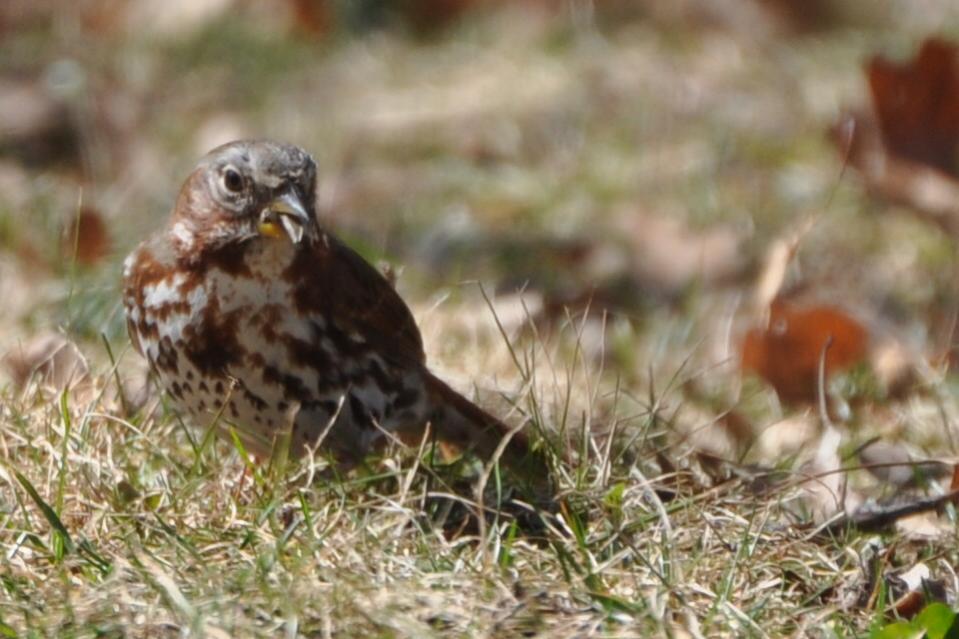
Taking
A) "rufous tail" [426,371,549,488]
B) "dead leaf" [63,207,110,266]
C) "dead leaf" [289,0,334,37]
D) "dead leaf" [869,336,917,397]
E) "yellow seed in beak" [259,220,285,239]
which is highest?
"yellow seed in beak" [259,220,285,239]

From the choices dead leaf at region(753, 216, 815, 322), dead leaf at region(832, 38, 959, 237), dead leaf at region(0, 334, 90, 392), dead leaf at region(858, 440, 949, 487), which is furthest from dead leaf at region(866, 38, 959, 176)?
dead leaf at region(0, 334, 90, 392)

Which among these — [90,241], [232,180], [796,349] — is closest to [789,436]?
[796,349]

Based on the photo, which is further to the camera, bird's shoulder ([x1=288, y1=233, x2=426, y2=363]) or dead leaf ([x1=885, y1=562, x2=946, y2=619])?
bird's shoulder ([x1=288, y1=233, x2=426, y2=363])

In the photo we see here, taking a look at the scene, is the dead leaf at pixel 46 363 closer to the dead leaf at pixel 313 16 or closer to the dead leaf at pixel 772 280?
the dead leaf at pixel 772 280

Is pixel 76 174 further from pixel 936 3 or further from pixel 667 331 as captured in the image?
pixel 936 3

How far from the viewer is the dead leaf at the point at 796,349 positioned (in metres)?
5.17

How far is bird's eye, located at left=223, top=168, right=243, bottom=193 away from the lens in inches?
156

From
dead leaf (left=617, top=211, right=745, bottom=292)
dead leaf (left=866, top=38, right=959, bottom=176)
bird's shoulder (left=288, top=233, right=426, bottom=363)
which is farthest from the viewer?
dead leaf (left=617, top=211, right=745, bottom=292)

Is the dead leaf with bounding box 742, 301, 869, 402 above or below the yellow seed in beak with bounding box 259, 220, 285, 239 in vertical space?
below

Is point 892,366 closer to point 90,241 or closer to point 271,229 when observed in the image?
point 271,229

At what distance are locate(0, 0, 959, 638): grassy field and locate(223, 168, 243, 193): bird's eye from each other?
53cm

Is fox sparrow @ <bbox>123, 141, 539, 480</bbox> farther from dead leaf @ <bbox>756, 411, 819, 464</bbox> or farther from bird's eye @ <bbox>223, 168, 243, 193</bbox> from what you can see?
dead leaf @ <bbox>756, 411, 819, 464</bbox>

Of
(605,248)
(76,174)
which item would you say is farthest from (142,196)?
(605,248)

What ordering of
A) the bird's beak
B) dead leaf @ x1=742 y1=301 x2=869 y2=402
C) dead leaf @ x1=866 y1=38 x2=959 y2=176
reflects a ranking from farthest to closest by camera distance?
1. dead leaf @ x1=866 y1=38 x2=959 y2=176
2. dead leaf @ x1=742 y1=301 x2=869 y2=402
3. the bird's beak
